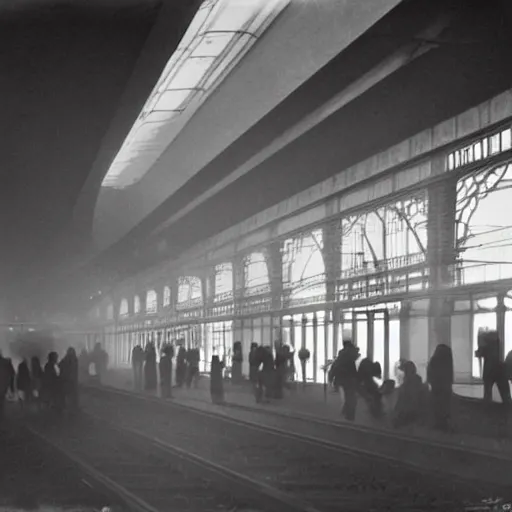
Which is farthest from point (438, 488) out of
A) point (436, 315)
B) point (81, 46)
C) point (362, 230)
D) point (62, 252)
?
point (62, 252)

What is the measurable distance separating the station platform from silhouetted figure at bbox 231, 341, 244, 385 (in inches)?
32.0

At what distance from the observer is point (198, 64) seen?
13.2 m

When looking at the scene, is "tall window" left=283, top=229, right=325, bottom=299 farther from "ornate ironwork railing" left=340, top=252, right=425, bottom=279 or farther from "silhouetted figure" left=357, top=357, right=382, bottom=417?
"silhouetted figure" left=357, top=357, right=382, bottom=417

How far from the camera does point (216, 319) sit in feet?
52.8

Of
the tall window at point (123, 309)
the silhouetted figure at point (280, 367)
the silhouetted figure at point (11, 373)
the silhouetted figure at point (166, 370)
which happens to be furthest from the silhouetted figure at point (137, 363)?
the silhouetted figure at point (280, 367)

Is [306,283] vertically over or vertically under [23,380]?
over

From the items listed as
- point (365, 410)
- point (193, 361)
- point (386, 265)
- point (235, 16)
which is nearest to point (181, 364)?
point (193, 361)

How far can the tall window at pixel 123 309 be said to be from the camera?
1762 cm

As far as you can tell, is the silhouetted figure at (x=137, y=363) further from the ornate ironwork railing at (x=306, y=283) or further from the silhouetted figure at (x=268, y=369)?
the ornate ironwork railing at (x=306, y=283)

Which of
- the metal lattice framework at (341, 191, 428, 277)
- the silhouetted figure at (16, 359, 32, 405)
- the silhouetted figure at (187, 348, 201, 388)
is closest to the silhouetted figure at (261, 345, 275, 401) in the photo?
the silhouetted figure at (187, 348, 201, 388)

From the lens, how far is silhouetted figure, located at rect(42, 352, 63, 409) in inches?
662

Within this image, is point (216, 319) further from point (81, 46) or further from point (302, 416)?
point (81, 46)

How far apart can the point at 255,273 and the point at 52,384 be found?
4.81 metres

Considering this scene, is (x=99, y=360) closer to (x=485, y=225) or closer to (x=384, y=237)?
(x=384, y=237)
